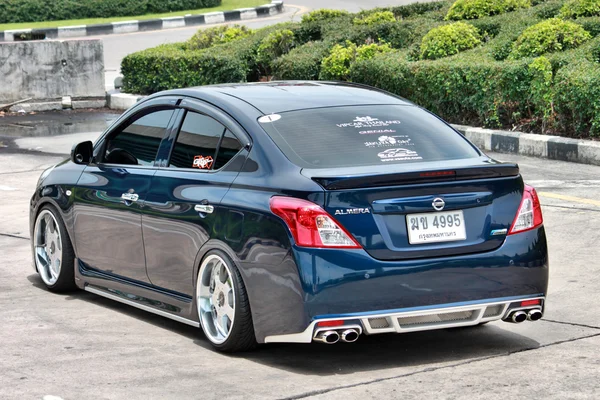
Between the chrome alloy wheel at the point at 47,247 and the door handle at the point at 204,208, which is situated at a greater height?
the door handle at the point at 204,208

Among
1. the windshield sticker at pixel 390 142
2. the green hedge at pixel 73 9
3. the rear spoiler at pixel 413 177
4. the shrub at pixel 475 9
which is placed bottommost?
the rear spoiler at pixel 413 177

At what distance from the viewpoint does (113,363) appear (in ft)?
19.7

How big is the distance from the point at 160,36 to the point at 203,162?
1021 inches

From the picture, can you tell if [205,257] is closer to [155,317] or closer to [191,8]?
[155,317]

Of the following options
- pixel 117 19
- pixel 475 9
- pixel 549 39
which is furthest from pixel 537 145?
pixel 117 19

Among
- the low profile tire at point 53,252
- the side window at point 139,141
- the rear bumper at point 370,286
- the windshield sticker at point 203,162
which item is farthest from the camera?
the low profile tire at point 53,252

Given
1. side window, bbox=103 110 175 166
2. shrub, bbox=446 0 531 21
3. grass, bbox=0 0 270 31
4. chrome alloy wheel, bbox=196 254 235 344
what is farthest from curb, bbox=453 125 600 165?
grass, bbox=0 0 270 31

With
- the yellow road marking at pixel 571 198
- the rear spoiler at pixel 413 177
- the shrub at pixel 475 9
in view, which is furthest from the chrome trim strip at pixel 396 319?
the shrub at pixel 475 9

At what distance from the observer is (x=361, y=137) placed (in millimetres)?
6242

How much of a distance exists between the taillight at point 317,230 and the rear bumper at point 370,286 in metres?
0.04

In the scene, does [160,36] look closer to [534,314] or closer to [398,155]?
[398,155]

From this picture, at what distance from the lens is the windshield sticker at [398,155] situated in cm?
606

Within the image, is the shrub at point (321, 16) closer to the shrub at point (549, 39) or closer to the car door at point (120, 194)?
the shrub at point (549, 39)

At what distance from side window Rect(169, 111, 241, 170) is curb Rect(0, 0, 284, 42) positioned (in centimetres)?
2616
